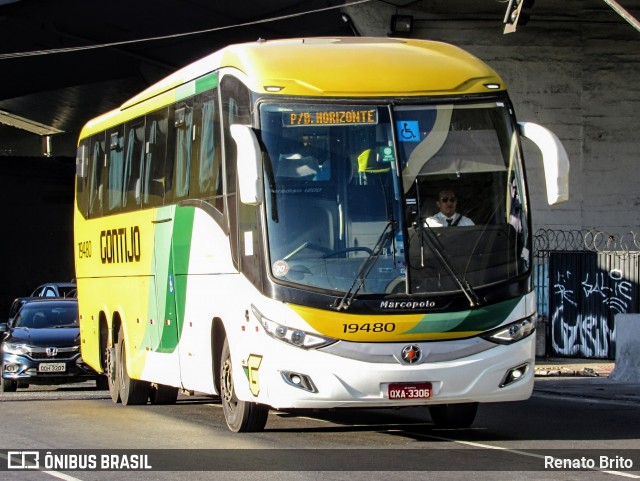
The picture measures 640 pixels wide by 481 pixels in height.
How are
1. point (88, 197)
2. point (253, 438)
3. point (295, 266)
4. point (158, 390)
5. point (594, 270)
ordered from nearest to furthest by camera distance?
point (295, 266) → point (253, 438) → point (158, 390) → point (88, 197) → point (594, 270)

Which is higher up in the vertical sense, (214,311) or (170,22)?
(170,22)

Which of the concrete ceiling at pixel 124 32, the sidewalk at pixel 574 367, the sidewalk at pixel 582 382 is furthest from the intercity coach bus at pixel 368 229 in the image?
the concrete ceiling at pixel 124 32

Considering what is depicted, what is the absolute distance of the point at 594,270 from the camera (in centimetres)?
2592

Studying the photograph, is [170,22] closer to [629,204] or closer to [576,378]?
[629,204]

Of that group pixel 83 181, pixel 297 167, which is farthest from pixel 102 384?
pixel 297 167

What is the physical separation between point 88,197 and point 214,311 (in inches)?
287

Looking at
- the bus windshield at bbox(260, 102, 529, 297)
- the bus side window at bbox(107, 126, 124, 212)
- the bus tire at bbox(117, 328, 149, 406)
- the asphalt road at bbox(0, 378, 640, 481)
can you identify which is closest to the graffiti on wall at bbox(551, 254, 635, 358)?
the asphalt road at bbox(0, 378, 640, 481)

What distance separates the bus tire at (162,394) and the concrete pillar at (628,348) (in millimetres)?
7091

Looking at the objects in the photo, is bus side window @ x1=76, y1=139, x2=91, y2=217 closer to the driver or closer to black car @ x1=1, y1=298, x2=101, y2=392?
black car @ x1=1, y1=298, x2=101, y2=392

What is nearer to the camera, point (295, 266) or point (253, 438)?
point (295, 266)

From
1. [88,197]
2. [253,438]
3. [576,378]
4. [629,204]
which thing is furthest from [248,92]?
[629,204]

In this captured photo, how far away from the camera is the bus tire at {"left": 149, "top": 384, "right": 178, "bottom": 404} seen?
1819 cm

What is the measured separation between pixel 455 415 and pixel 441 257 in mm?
2512

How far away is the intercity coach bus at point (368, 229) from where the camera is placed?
38.2 ft
